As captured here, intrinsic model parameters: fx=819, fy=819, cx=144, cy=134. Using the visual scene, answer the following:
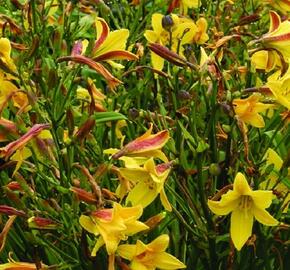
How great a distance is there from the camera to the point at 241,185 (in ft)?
5.83

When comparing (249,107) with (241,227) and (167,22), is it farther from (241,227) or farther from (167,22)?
(167,22)

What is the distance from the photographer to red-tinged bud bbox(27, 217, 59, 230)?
5.88ft

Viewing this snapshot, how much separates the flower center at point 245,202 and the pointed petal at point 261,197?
4 centimetres

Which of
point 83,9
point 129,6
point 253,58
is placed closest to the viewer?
point 253,58

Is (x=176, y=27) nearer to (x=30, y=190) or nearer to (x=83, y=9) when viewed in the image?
(x=30, y=190)

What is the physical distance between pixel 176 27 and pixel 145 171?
70cm

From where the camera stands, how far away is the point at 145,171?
179cm

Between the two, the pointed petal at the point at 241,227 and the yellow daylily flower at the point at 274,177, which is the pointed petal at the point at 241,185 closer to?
the pointed petal at the point at 241,227

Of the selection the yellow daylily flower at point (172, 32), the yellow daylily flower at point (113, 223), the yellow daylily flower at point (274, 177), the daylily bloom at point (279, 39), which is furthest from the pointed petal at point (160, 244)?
the yellow daylily flower at point (172, 32)

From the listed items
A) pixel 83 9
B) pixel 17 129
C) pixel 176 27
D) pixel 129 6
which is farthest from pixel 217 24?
pixel 17 129

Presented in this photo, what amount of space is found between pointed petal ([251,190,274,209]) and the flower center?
4 centimetres

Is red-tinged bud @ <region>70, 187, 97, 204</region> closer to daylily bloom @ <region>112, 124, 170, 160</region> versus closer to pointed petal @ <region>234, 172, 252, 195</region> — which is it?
daylily bloom @ <region>112, 124, 170, 160</region>

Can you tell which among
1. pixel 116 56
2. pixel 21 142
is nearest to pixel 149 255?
pixel 21 142

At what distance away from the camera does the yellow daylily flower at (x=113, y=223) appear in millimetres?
1690
